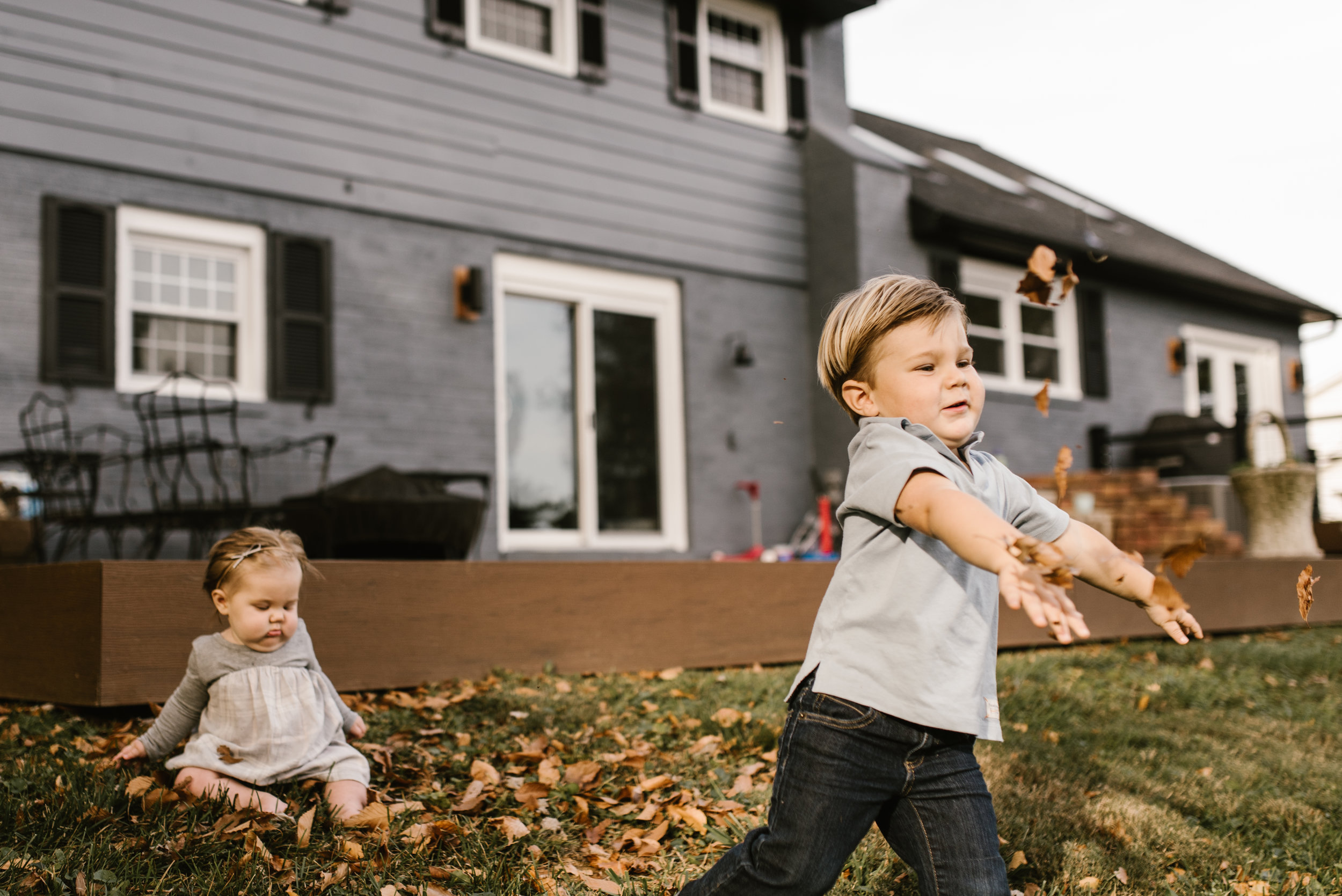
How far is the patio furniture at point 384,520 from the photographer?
5.75m

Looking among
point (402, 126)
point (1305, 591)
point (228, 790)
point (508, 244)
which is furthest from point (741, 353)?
point (1305, 591)

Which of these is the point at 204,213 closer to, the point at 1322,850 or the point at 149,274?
the point at 149,274

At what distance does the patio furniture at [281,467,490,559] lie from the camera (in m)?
5.75

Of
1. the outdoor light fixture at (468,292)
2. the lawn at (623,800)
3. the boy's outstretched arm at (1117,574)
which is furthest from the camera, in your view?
the outdoor light fixture at (468,292)

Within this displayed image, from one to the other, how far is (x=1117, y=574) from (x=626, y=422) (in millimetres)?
7365

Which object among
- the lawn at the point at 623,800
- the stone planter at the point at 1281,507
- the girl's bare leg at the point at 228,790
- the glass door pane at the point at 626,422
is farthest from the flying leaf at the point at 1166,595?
the stone planter at the point at 1281,507

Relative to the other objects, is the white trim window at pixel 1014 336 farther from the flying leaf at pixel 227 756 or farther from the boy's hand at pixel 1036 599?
the boy's hand at pixel 1036 599

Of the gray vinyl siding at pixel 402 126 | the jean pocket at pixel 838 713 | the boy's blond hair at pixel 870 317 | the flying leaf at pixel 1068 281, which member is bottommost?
the jean pocket at pixel 838 713

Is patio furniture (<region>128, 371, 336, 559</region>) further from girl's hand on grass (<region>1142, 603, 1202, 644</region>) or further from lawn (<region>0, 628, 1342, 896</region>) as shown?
girl's hand on grass (<region>1142, 603, 1202, 644</region>)

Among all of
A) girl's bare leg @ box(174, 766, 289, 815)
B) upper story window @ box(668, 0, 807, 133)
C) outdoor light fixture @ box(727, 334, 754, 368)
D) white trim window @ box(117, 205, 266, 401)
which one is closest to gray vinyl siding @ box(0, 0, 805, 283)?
upper story window @ box(668, 0, 807, 133)

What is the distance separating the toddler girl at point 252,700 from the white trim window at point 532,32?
6.26 metres

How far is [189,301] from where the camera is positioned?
7.09m

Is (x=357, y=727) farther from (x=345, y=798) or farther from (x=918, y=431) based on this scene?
(x=918, y=431)

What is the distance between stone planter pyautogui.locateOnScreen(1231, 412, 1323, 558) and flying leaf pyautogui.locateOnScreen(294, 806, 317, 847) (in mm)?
8923
